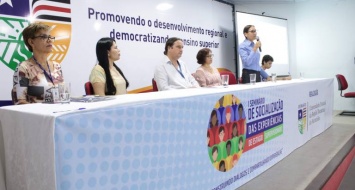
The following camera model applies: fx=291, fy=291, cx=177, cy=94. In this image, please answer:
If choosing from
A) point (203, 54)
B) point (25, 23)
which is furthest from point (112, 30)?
point (203, 54)

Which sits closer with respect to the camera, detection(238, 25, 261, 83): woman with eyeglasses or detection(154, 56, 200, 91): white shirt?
detection(154, 56, 200, 91): white shirt

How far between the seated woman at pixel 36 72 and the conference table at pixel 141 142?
39 centimetres

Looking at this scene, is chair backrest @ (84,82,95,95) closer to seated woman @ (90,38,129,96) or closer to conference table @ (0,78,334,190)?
seated woman @ (90,38,129,96)

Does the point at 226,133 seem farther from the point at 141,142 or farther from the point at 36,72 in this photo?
the point at 36,72

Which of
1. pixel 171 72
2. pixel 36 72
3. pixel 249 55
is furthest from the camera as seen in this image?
pixel 249 55

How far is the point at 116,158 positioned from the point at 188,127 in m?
0.45

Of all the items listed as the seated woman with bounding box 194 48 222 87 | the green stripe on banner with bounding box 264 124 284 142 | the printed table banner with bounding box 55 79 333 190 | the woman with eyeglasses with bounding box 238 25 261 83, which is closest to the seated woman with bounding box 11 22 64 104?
the printed table banner with bounding box 55 79 333 190

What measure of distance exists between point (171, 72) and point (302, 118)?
4.32 feet

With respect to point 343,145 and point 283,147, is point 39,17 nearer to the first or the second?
point 283,147

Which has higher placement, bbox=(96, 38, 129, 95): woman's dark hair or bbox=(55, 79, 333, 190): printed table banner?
bbox=(96, 38, 129, 95): woman's dark hair

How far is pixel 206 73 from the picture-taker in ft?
10.5

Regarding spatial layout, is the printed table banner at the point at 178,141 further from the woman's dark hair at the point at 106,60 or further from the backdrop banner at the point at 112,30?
the backdrop banner at the point at 112,30

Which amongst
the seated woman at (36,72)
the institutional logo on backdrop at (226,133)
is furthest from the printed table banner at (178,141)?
the seated woman at (36,72)

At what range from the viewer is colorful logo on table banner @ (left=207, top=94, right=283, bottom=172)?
5.33ft
